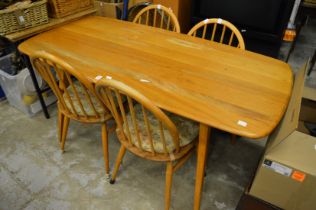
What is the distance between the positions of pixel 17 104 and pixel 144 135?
1.49 meters

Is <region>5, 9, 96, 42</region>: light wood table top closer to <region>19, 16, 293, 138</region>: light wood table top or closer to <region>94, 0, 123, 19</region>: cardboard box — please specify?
<region>19, 16, 293, 138</region>: light wood table top

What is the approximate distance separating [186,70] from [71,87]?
65 centimetres

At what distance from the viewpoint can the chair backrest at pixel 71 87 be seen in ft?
4.13

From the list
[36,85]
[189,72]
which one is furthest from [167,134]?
[36,85]

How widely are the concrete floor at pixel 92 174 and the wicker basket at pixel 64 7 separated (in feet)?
2.96

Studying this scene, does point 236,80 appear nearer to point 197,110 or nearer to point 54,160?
point 197,110

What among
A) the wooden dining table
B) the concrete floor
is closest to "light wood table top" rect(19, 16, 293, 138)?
the wooden dining table

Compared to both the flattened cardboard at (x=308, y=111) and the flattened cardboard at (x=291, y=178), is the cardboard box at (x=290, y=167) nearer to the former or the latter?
the flattened cardboard at (x=291, y=178)

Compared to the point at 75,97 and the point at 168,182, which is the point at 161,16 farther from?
the point at 168,182

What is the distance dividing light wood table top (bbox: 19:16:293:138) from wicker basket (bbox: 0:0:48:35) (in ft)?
0.53

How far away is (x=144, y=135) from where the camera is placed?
4.31 ft

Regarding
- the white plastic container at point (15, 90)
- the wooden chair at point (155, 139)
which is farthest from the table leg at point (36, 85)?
the wooden chair at point (155, 139)

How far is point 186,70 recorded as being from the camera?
1334 millimetres

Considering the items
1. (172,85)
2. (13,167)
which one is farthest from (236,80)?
(13,167)
